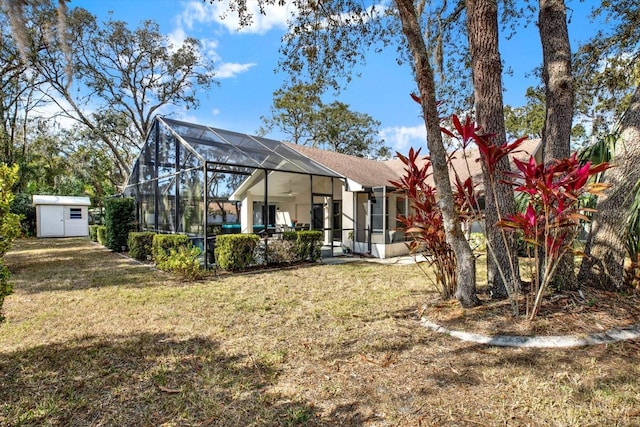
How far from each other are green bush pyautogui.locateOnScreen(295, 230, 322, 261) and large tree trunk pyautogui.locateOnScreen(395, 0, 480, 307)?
612 cm

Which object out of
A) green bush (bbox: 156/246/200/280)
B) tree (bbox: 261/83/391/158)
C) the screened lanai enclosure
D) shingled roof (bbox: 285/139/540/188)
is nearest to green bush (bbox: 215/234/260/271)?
the screened lanai enclosure

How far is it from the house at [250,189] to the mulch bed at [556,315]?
387 centimetres

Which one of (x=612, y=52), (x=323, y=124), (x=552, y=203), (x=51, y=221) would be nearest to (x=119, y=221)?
(x=51, y=221)

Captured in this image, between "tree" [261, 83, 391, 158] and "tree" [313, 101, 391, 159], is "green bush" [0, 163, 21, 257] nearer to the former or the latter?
"tree" [261, 83, 391, 158]

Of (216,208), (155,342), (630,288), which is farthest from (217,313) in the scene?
(630,288)

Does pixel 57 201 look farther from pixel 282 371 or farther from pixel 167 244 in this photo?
pixel 282 371

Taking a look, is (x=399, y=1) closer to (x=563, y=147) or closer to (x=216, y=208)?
(x=563, y=147)

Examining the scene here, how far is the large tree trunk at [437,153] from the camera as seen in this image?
169 inches

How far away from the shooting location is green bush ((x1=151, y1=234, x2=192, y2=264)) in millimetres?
8734

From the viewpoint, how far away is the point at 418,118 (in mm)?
7375

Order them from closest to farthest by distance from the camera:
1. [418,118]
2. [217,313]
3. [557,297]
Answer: [557,297], [217,313], [418,118]

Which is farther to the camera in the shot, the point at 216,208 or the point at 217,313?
the point at 216,208

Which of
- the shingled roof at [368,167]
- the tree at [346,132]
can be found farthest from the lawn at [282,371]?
the tree at [346,132]

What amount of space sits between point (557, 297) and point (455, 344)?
187 centimetres
